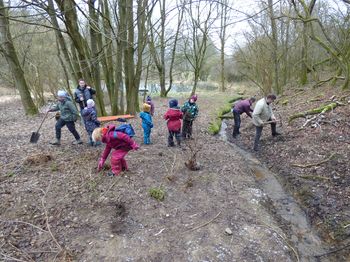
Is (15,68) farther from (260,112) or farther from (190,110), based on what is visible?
(260,112)

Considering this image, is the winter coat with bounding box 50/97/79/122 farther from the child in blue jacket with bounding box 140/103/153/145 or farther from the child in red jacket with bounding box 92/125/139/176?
the child in red jacket with bounding box 92/125/139/176

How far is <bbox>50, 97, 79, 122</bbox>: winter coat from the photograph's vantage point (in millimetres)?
6930

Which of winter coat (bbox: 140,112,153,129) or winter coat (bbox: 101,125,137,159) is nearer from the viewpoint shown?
winter coat (bbox: 101,125,137,159)

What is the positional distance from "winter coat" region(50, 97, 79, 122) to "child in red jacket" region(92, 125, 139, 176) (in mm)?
2045

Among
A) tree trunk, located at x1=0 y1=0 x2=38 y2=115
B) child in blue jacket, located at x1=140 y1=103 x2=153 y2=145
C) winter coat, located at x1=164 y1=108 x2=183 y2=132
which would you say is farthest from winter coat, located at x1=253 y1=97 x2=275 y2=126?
tree trunk, located at x1=0 y1=0 x2=38 y2=115

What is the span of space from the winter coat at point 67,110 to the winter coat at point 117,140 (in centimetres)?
221

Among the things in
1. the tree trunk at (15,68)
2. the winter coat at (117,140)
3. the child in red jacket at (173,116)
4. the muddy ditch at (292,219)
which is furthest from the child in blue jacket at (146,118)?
the tree trunk at (15,68)

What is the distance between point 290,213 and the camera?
214 inches

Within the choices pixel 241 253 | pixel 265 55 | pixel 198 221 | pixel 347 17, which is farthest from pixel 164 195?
pixel 265 55

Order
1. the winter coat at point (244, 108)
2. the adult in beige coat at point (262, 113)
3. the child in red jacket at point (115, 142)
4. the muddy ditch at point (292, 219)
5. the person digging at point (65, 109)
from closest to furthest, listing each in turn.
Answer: the muddy ditch at point (292, 219) → the child in red jacket at point (115, 142) → the person digging at point (65, 109) → the adult in beige coat at point (262, 113) → the winter coat at point (244, 108)

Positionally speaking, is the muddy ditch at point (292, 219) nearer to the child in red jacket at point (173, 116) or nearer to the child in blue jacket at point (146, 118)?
the child in red jacket at point (173, 116)

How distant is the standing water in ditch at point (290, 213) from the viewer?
4.41 metres

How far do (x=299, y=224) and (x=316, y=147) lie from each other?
3125mm

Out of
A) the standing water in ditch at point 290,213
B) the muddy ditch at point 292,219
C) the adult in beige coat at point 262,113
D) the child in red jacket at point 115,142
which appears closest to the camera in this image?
the muddy ditch at point 292,219
